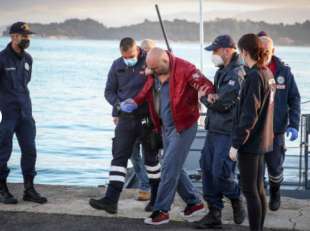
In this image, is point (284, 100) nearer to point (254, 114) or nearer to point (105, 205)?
point (254, 114)

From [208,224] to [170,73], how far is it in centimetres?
140

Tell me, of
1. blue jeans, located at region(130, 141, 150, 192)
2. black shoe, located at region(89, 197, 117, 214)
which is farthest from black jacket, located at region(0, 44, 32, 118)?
blue jeans, located at region(130, 141, 150, 192)

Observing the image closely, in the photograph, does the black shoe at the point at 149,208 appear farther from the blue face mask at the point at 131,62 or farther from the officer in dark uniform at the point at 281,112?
the blue face mask at the point at 131,62

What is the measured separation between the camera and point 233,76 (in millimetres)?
7258

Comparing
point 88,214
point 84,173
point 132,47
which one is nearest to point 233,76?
point 132,47

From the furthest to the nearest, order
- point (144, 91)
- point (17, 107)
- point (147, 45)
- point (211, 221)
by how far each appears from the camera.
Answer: point (147, 45) → point (17, 107) → point (144, 91) → point (211, 221)

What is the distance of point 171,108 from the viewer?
746cm

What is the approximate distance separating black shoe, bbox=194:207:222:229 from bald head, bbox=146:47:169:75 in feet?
4.40

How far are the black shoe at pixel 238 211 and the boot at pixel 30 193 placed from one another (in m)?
2.00

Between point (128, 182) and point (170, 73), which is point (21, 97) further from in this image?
point (128, 182)

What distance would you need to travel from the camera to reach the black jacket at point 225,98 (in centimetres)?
725

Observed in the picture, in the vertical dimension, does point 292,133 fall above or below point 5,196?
above

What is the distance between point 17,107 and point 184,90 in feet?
6.04

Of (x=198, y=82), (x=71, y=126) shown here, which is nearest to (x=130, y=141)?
(x=198, y=82)
